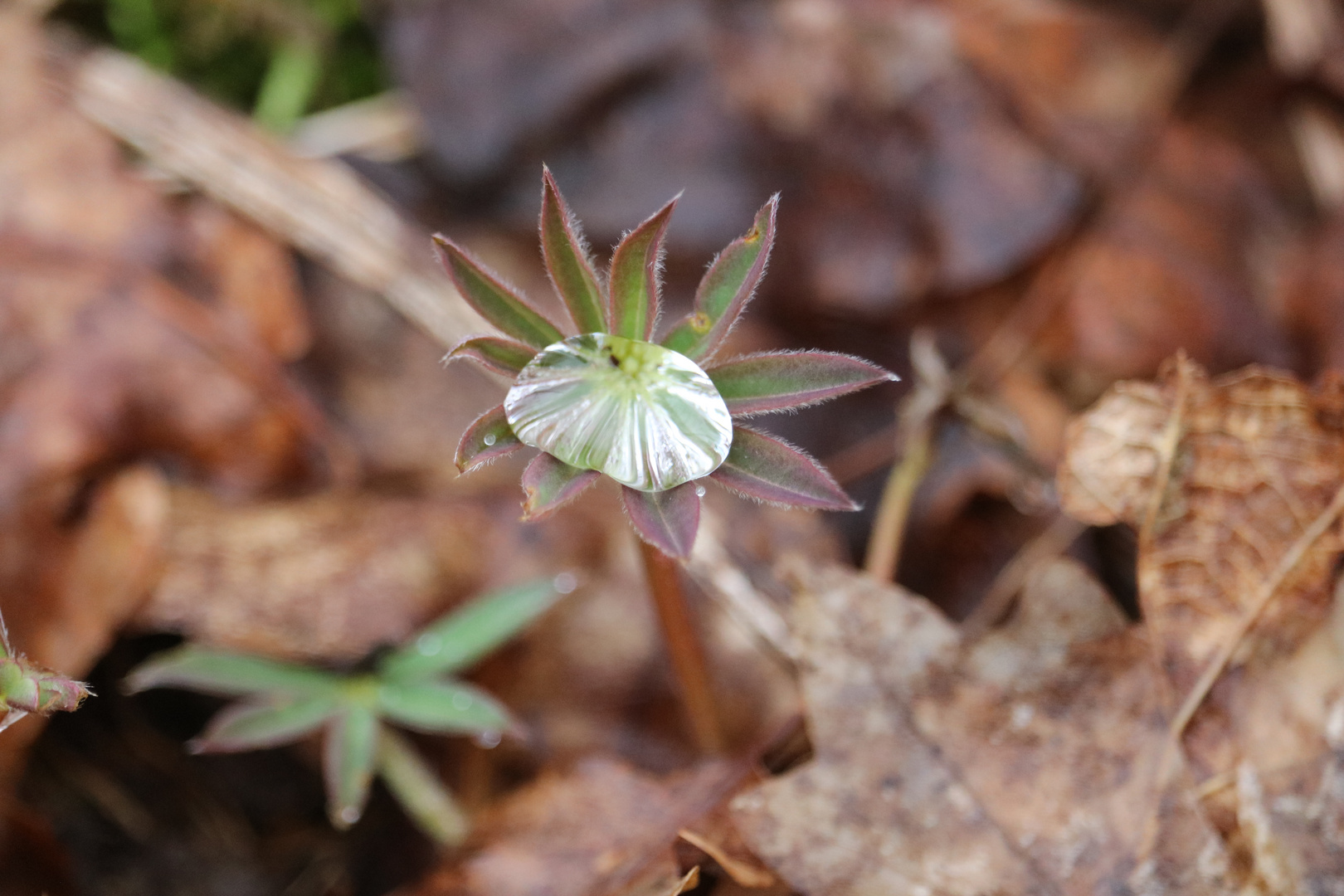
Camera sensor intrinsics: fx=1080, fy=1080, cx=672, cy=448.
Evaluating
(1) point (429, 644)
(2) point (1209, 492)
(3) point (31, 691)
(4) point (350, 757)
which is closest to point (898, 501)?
(2) point (1209, 492)

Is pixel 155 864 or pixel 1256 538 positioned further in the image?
pixel 155 864

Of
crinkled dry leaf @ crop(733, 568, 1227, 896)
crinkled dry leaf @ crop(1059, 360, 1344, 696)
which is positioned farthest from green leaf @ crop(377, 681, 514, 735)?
crinkled dry leaf @ crop(1059, 360, 1344, 696)

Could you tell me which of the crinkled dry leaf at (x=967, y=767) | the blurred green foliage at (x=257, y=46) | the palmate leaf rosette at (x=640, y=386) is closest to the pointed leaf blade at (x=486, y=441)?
the palmate leaf rosette at (x=640, y=386)

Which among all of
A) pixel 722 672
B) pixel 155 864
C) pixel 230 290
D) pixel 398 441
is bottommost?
pixel 155 864

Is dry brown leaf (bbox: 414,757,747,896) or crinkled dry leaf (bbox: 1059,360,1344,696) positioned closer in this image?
crinkled dry leaf (bbox: 1059,360,1344,696)

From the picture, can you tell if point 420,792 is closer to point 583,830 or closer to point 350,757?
point 350,757

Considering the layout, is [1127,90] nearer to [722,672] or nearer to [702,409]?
[722,672]

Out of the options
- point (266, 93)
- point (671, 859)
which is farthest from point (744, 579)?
point (266, 93)

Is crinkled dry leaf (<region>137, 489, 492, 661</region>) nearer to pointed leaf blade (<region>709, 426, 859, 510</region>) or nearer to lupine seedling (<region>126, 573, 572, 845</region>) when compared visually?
lupine seedling (<region>126, 573, 572, 845</region>)
